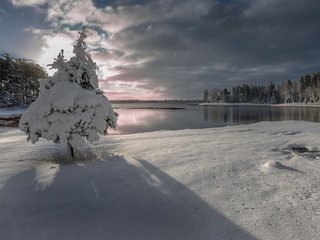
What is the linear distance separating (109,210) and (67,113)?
615cm

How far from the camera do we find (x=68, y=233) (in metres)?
5.95

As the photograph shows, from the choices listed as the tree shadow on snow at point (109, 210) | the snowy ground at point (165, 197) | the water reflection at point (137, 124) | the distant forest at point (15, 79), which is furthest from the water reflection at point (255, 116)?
the distant forest at point (15, 79)

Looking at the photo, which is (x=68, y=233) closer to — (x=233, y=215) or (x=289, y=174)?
(x=233, y=215)

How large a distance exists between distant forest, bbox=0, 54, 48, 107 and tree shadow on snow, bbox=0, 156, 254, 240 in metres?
65.2

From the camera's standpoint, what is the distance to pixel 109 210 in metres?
6.94

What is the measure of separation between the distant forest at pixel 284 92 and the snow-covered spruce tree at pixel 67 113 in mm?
124678

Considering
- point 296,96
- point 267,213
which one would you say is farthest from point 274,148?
point 296,96

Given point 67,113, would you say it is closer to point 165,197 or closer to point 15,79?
point 165,197

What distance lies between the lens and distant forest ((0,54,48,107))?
67.8 metres

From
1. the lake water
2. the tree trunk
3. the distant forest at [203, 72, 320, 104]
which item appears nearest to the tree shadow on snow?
the tree trunk

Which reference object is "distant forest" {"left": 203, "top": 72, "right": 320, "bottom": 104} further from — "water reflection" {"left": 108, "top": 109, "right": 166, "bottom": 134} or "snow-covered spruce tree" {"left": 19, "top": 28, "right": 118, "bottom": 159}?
"snow-covered spruce tree" {"left": 19, "top": 28, "right": 118, "bottom": 159}

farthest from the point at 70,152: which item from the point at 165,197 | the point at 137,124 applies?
the point at 137,124

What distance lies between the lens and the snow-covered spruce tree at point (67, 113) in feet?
38.3

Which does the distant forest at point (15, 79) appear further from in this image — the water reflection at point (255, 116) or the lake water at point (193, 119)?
the water reflection at point (255, 116)
